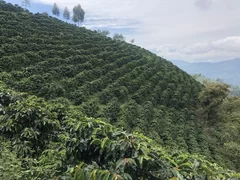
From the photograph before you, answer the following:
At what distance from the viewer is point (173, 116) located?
74.2ft

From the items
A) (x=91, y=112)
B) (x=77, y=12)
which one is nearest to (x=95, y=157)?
(x=91, y=112)

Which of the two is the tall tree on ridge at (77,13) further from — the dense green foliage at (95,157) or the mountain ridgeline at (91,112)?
the dense green foliage at (95,157)

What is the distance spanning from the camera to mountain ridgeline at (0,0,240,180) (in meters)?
2.82

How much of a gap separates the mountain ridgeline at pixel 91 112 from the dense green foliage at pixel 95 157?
11 mm

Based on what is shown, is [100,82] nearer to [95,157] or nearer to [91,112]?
[91,112]

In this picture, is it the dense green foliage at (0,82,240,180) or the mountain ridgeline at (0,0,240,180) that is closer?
the dense green foliage at (0,82,240,180)

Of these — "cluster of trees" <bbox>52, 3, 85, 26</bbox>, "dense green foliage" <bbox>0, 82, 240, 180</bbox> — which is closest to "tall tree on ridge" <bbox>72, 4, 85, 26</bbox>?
"cluster of trees" <bbox>52, 3, 85, 26</bbox>

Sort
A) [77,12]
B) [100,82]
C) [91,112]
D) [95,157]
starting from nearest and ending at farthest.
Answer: [95,157], [91,112], [100,82], [77,12]

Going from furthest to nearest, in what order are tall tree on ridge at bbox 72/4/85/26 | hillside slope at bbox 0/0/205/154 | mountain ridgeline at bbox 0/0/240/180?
tall tree on ridge at bbox 72/4/85/26
hillside slope at bbox 0/0/205/154
mountain ridgeline at bbox 0/0/240/180

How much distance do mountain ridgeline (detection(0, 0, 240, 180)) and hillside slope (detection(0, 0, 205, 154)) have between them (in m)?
0.08

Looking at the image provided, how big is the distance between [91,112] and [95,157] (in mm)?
13404

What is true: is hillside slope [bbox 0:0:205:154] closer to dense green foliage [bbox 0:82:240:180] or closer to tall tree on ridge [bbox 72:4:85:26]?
dense green foliage [bbox 0:82:240:180]

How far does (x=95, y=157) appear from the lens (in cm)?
314

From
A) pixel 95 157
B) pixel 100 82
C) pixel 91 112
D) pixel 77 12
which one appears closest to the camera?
pixel 95 157
